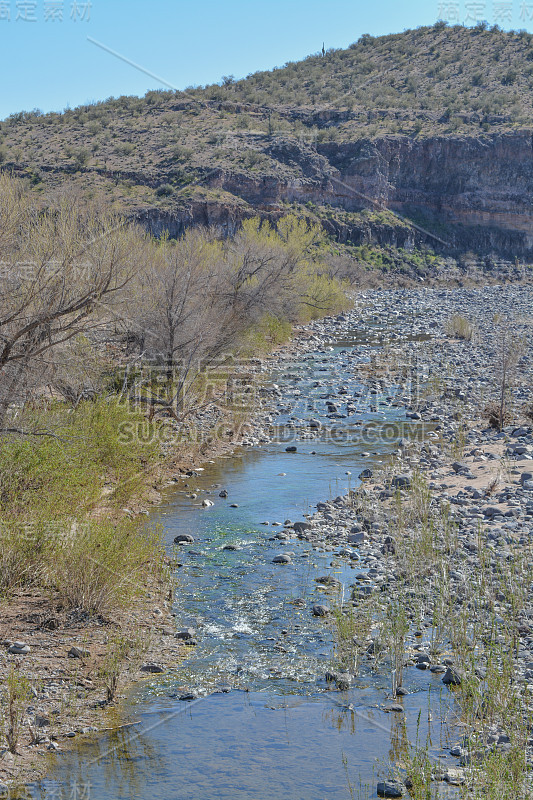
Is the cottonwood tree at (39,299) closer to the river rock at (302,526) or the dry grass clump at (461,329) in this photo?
the river rock at (302,526)

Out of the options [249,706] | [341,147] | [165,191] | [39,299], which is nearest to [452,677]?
[249,706]

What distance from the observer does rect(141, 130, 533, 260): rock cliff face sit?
187 ft

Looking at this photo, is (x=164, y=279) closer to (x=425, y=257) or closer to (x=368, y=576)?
(x=368, y=576)

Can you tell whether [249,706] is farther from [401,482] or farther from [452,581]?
[401,482]

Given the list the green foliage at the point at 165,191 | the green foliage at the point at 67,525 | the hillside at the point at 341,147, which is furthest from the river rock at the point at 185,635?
the green foliage at the point at 165,191

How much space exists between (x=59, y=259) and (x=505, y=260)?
188ft

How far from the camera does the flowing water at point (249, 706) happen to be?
5043mm

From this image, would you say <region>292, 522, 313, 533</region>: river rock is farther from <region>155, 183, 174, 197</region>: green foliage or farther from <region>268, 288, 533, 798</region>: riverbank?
<region>155, 183, 174, 197</region>: green foliage

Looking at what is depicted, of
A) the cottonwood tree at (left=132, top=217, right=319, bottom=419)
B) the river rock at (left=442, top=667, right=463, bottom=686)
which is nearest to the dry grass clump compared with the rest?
the cottonwood tree at (left=132, top=217, right=319, bottom=419)

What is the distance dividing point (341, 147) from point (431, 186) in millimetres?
9106

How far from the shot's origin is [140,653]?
6.56m

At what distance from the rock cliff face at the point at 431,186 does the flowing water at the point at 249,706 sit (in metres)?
48.6

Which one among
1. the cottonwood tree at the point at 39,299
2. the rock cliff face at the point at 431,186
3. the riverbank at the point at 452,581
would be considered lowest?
the riverbank at the point at 452,581

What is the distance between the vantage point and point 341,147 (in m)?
60.8
